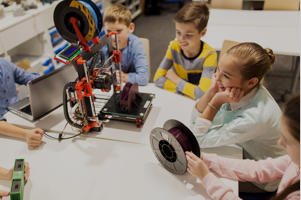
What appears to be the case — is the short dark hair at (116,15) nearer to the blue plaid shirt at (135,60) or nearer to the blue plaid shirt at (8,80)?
the blue plaid shirt at (135,60)

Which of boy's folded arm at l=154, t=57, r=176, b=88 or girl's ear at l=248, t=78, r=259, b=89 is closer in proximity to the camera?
girl's ear at l=248, t=78, r=259, b=89

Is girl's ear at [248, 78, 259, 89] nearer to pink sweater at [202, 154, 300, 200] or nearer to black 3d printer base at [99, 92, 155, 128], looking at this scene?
pink sweater at [202, 154, 300, 200]

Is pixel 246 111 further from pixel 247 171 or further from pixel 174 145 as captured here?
pixel 174 145

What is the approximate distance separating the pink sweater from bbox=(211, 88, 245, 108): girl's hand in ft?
0.89

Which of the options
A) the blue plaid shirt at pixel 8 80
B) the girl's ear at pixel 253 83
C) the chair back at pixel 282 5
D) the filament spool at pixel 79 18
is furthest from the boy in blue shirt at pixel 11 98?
the chair back at pixel 282 5

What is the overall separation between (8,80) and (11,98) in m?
0.13

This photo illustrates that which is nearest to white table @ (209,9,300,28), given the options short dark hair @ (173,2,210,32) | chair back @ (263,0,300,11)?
chair back @ (263,0,300,11)

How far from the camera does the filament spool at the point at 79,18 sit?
3.40 ft

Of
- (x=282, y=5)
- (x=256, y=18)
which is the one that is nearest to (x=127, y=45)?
(x=256, y=18)

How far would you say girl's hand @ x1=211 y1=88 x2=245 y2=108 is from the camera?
43.6 inches

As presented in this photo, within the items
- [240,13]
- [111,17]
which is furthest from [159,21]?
[111,17]

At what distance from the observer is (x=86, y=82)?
1.16 metres

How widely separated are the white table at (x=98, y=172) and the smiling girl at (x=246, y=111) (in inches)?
3.6

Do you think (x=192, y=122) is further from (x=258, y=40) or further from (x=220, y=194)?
(x=258, y=40)
